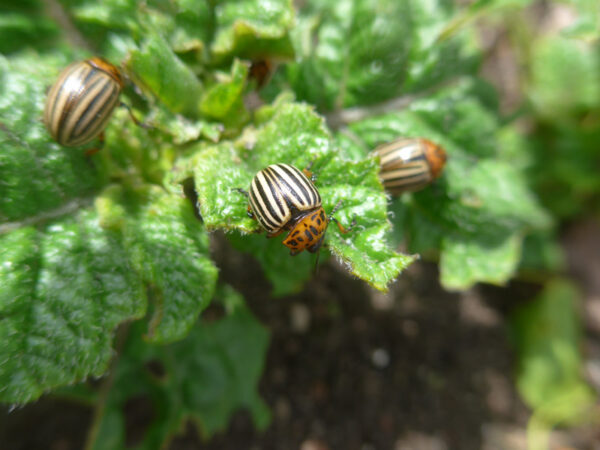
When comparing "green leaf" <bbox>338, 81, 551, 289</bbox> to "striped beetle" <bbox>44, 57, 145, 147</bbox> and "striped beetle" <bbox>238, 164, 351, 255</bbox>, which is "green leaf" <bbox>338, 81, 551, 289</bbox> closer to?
"striped beetle" <bbox>238, 164, 351, 255</bbox>

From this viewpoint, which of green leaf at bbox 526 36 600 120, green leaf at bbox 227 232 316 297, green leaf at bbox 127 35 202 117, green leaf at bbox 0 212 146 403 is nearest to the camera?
green leaf at bbox 0 212 146 403

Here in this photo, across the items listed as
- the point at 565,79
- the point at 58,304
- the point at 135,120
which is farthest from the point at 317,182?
the point at 565,79

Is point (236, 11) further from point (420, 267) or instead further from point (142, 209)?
point (420, 267)

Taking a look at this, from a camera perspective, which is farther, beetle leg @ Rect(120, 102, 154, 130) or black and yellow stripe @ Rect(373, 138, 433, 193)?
black and yellow stripe @ Rect(373, 138, 433, 193)

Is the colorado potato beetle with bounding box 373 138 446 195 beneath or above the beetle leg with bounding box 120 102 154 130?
beneath

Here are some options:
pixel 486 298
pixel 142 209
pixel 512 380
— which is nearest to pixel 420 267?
pixel 486 298

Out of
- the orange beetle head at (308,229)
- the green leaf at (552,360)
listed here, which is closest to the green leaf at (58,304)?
the orange beetle head at (308,229)

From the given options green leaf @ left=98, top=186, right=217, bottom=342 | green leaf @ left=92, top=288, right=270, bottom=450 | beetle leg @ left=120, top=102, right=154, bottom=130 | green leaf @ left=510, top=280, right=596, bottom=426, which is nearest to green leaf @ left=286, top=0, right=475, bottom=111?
beetle leg @ left=120, top=102, right=154, bottom=130
